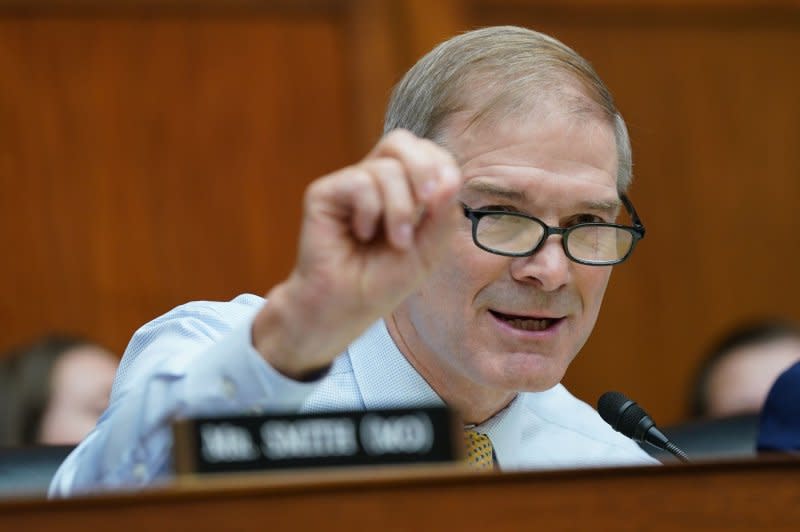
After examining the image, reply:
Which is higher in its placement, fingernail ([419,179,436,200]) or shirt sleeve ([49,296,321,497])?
fingernail ([419,179,436,200])

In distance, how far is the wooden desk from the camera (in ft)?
3.16

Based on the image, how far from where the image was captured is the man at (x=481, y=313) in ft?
4.41

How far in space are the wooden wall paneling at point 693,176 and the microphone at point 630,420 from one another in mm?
2104

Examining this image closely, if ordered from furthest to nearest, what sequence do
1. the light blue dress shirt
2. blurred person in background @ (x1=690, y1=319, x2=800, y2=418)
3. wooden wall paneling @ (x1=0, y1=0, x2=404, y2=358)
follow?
wooden wall paneling @ (x1=0, y1=0, x2=404, y2=358) → blurred person in background @ (x1=690, y1=319, x2=800, y2=418) → the light blue dress shirt

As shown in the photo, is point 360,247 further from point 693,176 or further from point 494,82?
point 693,176

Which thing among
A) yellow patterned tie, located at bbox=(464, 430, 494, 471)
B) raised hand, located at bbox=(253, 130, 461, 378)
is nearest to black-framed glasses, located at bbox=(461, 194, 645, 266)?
yellow patterned tie, located at bbox=(464, 430, 494, 471)

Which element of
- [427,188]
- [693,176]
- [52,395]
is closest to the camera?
[427,188]

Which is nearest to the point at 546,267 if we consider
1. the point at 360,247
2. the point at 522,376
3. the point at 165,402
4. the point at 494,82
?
the point at 522,376

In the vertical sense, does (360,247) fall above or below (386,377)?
above

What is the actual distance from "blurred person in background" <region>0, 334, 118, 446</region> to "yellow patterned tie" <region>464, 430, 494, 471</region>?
123 cm

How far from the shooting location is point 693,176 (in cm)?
388

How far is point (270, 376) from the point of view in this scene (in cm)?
129

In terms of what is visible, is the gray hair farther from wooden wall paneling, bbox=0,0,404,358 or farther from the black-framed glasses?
wooden wall paneling, bbox=0,0,404,358

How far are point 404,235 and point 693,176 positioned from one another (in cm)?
280
